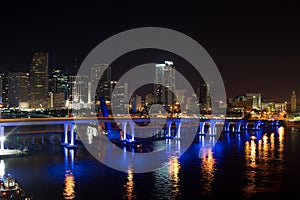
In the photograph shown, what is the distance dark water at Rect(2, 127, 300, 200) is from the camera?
17.0 m

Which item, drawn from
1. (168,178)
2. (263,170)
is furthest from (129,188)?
(263,170)

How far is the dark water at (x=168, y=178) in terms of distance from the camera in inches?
671

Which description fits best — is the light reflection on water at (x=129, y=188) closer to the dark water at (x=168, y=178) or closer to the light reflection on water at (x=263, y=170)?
the dark water at (x=168, y=178)

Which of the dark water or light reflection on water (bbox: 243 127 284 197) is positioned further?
light reflection on water (bbox: 243 127 284 197)

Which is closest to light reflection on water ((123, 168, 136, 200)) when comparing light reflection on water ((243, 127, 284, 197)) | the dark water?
the dark water

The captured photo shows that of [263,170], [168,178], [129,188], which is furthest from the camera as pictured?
[263,170]

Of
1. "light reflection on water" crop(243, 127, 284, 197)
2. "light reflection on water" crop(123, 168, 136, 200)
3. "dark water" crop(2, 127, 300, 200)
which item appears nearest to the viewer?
"light reflection on water" crop(123, 168, 136, 200)

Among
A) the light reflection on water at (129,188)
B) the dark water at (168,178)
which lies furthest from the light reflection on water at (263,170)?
the light reflection on water at (129,188)

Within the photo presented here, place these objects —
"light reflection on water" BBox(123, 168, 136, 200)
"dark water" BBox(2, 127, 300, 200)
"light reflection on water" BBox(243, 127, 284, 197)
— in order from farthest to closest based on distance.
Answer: "light reflection on water" BBox(243, 127, 284, 197)
"dark water" BBox(2, 127, 300, 200)
"light reflection on water" BBox(123, 168, 136, 200)

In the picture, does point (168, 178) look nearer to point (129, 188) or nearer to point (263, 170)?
point (129, 188)

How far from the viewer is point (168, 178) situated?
20.4 m

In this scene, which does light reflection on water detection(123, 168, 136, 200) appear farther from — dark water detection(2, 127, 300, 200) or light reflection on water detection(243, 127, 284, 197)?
light reflection on water detection(243, 127, 284, 197)

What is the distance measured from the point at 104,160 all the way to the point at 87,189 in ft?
28.9

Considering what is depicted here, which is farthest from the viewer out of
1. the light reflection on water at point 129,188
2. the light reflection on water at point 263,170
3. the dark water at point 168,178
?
the light reflection on water at point 263,170
